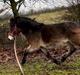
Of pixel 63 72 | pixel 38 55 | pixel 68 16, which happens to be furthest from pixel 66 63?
pixel 68 16

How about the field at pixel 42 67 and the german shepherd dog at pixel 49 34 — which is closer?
the field at pixel 42 67

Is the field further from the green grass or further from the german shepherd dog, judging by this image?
the german shepherd dog

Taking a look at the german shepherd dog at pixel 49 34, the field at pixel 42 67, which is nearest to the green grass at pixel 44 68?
the field at pixel 42 67

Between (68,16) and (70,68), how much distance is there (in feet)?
34.8

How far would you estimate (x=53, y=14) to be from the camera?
1015 inches

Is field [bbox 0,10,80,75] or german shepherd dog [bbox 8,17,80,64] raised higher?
german shepherd dog [bbox 8,17,80,64]

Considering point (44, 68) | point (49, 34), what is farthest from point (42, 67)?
point (49, 34)

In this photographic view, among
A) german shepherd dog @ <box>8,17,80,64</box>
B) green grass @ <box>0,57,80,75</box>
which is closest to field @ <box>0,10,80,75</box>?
green grass @ <box>0,57,80,75</box>

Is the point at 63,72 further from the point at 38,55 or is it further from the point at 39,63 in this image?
the point at 38,55

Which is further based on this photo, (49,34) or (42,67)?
(42,67)

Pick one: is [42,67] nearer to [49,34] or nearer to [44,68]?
[44,68]

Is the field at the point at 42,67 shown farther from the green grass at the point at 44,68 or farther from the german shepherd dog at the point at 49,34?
the german shepherd dog at the point at 49,34

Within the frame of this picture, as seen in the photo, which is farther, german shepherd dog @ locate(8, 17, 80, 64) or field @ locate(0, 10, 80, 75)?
german shepherd dog @ locate(8, 17, 80, 64)

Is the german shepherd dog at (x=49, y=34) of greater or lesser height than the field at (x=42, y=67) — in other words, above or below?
above
